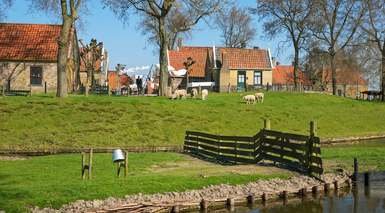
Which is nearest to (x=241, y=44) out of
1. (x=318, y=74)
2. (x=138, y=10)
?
(x=318, y=74)

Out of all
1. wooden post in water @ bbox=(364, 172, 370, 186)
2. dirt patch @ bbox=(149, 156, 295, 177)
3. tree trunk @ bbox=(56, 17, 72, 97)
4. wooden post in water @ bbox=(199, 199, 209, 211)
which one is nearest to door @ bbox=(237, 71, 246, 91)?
tree trunk @ bbox=(56, 17, 72, 97)

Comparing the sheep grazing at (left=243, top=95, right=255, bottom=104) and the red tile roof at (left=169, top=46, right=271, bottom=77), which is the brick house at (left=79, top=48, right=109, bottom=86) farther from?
the sheep grazing at (left=243, top=95, right=255, bottom=104)

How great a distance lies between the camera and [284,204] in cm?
1720

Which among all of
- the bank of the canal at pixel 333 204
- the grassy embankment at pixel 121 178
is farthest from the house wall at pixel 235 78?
the bank of the canal at pixel 333 204

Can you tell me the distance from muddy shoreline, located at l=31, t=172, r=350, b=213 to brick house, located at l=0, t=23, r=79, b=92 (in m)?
36.9

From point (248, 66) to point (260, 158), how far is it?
5068cm

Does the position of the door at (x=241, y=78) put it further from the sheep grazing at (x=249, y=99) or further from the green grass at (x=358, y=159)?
the green grass at (x=358, y=159)

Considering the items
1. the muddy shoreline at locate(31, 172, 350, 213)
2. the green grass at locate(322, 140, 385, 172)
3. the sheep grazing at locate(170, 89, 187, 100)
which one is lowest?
the muddy shoreline at locate(31, 172, 350, 213)

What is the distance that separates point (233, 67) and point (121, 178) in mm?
55989

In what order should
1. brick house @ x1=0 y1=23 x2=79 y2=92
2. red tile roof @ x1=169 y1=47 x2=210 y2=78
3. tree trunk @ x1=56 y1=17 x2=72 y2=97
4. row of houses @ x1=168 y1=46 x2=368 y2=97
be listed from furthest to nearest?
red tile roof @ x1=169 y1=47 x2=210 y2=78 < row of houses @ x1=168 y1=46 x2=368 y2=97 < brick house @ x1=0 y1=23 x2=79 y2=92 < tree trunk @ x1=56 y1=17 x2=72 y2=97

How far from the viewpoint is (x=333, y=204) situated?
17.1 m

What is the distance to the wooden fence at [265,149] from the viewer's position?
2042 centimetres

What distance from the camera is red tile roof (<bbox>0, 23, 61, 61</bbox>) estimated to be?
54.1 meters

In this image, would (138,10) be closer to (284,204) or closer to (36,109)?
(36,109)
